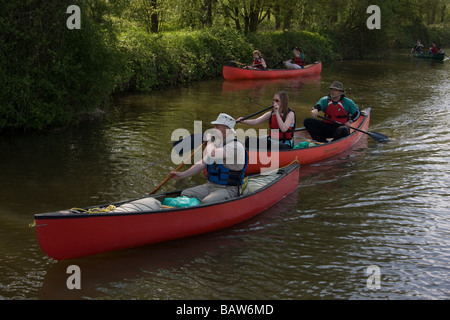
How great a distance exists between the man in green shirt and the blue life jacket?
4554 millimetres

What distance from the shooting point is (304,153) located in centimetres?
1098

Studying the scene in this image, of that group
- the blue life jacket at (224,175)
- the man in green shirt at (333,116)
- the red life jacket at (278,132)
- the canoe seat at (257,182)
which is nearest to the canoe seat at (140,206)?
the blue life jacket at (224,175)

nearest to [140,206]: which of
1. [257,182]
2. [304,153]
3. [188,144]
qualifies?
[257,182]

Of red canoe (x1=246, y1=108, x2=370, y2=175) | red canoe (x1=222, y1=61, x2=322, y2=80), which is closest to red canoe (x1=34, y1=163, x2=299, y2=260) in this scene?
red canoe (x1=246, y1=108, x2=370, y2=175)

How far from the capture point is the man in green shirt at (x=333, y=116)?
11930 millimetres

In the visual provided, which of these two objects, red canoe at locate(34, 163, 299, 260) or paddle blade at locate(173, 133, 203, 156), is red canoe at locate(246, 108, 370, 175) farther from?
red canoe at locate(34, 163, 299, 260)

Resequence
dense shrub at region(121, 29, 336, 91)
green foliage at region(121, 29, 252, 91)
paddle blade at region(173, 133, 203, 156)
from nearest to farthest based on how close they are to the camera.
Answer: paddle blade at region(173, 133, 203, 156) → green foliage at region(121, 29, 252, 91) → dense shrub at region(121, 29, 336, 91)

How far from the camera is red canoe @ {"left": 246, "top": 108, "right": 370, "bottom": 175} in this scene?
400 inches

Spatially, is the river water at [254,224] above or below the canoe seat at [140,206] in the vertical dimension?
below

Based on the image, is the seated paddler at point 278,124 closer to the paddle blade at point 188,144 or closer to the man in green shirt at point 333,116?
the paddle blade at point 188,144

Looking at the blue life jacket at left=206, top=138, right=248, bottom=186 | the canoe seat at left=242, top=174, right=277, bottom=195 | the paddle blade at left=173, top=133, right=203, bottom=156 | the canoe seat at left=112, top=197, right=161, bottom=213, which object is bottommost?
the canoe seat at left=242, top=174, right=277, bottom=195

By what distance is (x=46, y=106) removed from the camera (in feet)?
41.3

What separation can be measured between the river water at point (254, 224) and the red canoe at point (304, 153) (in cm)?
21
